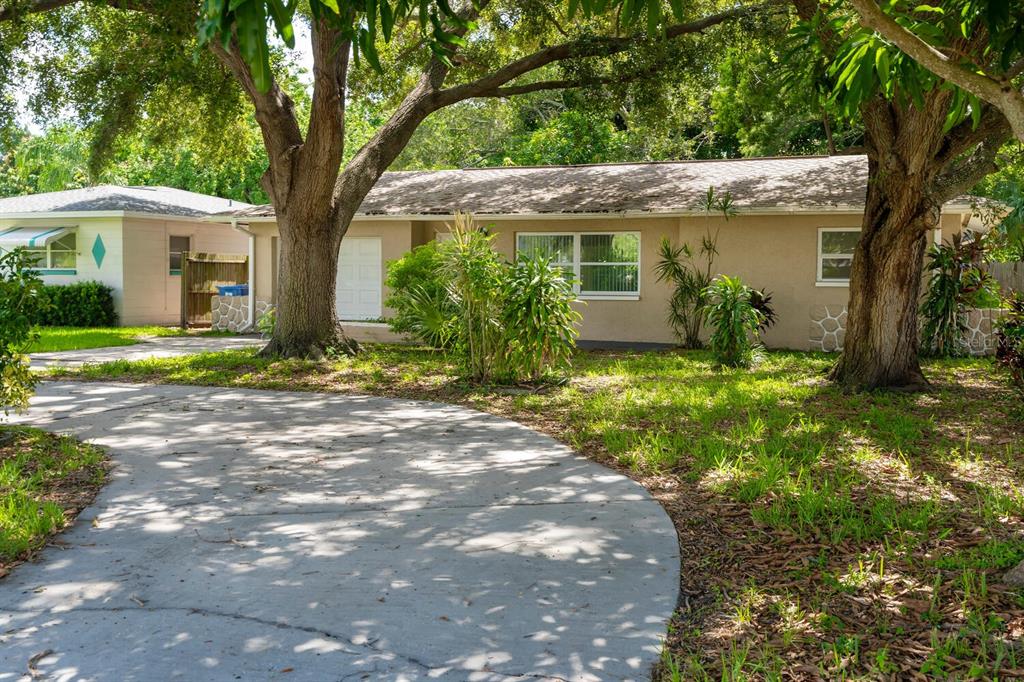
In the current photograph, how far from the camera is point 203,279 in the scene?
23203 mm

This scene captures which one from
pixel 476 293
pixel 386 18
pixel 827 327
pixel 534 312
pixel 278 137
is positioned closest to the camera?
pixel 386 18

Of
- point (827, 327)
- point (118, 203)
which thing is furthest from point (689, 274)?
point (118, 203)

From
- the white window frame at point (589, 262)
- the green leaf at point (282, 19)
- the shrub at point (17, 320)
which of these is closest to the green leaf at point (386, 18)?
the green leaf at point (282, 19)

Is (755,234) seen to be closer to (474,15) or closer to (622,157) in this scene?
(474,15)

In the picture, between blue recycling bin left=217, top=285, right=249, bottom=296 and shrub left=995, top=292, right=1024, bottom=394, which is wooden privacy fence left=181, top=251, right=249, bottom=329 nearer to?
blue recycling bin left=217, top=285, right=249, bottom=296

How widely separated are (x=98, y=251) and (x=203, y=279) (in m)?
2.70

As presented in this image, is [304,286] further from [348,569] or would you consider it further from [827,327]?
[348,569]

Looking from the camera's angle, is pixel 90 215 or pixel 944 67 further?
pixel 90 215

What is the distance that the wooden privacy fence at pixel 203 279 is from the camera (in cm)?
2247

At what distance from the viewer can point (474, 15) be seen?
15.7 meters

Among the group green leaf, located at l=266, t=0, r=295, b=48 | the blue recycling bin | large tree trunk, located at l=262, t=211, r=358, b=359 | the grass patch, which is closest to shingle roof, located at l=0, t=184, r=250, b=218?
the blue recycling bin

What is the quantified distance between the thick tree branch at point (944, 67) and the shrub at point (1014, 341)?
5.11 metres

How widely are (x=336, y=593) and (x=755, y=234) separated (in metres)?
14.2

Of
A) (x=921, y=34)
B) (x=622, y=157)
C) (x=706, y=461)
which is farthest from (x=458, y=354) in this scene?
(x=622, y=157)
